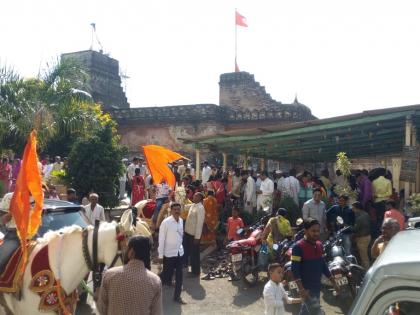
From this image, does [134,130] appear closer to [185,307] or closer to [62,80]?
[62,80]

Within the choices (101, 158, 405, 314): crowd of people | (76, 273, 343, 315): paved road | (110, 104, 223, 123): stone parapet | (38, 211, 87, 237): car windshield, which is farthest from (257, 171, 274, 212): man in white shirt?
(110, 104, 223, 123): stone parapet

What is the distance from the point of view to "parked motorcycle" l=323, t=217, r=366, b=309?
6668 millimetres

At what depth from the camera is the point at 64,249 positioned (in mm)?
4418

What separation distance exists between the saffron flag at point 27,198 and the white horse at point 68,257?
0.22 m

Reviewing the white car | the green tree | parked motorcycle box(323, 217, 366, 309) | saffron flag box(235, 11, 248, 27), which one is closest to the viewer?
the white car

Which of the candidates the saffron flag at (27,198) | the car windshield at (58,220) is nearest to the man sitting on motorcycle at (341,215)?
the car windshield at (58,220)

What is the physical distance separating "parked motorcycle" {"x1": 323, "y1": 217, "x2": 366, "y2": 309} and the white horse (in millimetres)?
3471

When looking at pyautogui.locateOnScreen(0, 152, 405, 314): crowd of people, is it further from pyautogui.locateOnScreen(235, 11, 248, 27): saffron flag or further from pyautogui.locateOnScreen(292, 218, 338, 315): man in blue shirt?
pyautogui.locateOnScreen(235, 11, 248, 27): saffron flag

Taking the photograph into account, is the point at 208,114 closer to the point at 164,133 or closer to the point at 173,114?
the point at 173,114

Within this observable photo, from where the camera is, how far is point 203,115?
21.1m

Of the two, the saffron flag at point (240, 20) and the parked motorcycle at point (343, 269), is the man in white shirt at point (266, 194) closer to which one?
the parked motorcycle at point (343, 269)

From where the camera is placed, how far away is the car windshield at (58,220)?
20.3 ft

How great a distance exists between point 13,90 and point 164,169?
6.63 meters

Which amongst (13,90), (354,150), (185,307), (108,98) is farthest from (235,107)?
(185,307)
